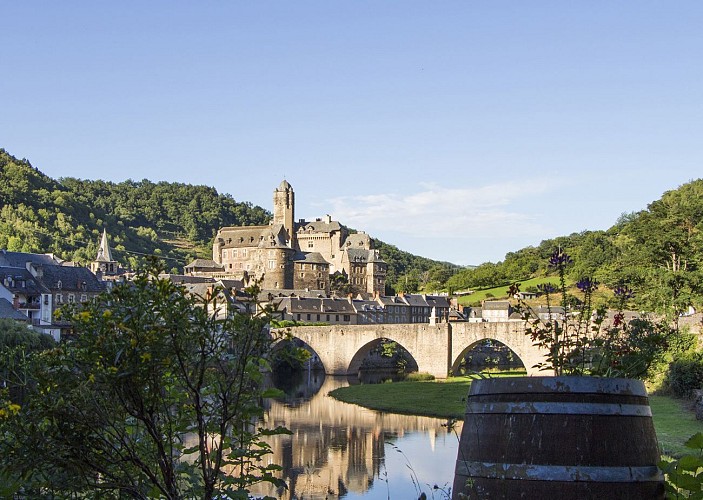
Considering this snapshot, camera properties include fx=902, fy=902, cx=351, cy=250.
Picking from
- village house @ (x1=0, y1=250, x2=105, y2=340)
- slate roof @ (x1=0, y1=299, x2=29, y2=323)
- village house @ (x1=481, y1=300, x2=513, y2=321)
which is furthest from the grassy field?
slate roof @ (x1=0, y1=299, x2=29, y2=323)

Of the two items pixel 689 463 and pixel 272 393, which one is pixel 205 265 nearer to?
pixel 272 393

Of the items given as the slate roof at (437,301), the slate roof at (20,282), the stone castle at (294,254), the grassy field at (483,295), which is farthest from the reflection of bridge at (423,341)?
the grassy field at (483,295)

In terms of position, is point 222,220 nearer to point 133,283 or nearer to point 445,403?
point 445,403

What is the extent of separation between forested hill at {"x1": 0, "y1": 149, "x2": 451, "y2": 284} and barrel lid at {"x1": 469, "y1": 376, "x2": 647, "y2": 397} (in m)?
92.8

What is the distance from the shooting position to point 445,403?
40969 mm

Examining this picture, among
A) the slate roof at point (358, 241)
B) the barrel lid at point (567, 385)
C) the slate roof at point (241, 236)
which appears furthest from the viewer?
the slate roof at point (358, 241)

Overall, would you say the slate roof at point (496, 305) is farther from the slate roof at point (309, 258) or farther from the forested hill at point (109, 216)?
the forested hill at point (109, 216)

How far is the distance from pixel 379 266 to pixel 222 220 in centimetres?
7485

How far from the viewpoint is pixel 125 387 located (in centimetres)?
484

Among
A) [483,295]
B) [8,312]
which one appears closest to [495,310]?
[483,295]

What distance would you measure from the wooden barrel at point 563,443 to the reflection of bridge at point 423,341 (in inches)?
1850

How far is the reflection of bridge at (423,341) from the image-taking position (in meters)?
55.0

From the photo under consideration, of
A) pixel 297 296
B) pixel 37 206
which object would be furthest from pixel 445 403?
pixel 37 206

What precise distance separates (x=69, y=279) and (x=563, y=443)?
6045cm
